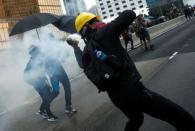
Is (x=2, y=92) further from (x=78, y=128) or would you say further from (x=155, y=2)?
(x=155, y=2)

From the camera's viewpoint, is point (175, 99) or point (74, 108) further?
point (74, 108)

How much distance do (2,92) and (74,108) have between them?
6225mm

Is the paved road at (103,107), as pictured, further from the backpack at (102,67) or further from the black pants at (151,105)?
the backpack at (102,67)

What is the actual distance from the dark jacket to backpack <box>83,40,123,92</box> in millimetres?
49

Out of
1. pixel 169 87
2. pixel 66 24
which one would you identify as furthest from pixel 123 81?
pixel 66 24

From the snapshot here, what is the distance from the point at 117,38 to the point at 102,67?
12.9 inches

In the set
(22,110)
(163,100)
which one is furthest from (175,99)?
(22,110)

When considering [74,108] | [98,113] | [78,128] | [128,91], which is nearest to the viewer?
[128,91]

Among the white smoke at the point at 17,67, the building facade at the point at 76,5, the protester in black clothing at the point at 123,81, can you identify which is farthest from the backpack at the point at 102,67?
the building facade at the point at 76,5

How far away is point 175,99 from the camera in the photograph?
7953mm

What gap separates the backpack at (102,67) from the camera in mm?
4426

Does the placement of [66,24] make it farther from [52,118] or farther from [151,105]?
[151,105]

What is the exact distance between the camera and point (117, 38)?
14.8ft

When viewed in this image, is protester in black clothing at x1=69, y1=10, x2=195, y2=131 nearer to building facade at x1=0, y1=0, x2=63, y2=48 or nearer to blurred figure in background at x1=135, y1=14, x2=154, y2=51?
blurred figure in background at x1=135, y1=14, x2=154, y2=51
